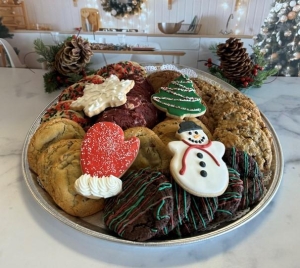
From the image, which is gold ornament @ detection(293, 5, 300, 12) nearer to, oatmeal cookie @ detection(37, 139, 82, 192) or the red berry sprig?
the red berry sprig

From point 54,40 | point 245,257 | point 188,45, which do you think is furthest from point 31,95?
point 245,257

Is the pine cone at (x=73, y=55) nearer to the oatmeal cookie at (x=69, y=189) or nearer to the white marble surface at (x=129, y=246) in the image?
the white marble surface at (x=129, y=246)

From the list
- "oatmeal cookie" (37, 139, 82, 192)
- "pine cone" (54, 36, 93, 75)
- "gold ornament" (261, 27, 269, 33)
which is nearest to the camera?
"oatmeal cookie" (37, 139, 82, 192)

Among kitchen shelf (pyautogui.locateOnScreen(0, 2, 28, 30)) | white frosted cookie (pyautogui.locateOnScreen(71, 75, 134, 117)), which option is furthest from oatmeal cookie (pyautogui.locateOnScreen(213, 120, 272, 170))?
kitchen shelf (pyautogui.locateOnScreen(0, 2, 28, 30))

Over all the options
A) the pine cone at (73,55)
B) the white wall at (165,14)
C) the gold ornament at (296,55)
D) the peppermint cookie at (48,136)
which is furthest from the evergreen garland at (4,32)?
the gold ornament at (296,55)

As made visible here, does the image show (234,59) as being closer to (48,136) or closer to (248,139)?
(248,139)
